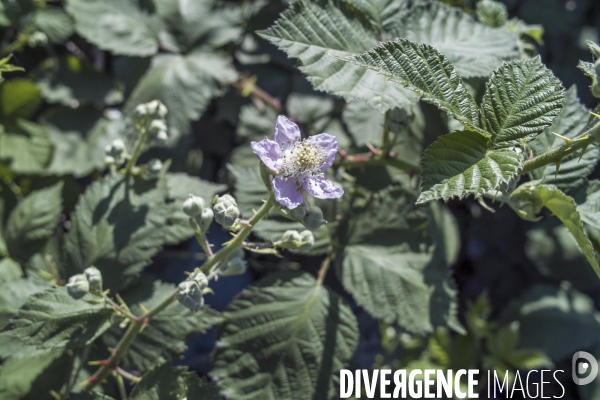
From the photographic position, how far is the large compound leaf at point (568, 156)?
167cm

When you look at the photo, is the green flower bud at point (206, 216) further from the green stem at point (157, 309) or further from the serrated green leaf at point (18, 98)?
the serrated green leaf at point (18, 98)

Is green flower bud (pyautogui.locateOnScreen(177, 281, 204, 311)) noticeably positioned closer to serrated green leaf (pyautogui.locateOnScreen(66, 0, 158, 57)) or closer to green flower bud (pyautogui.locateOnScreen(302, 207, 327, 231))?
green flower bud (pyautogui.locateOnScreen(302, 207, 327, 231))

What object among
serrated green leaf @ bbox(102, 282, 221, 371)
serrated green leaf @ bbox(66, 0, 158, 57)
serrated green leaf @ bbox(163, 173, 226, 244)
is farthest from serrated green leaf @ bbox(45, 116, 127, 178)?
serrated green leaf @ bbox(102, 282, 221, 371)

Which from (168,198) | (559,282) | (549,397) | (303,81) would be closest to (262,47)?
(303,81)

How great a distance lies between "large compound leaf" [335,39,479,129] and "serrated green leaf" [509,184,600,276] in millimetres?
258

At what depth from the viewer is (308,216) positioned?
1369 mm

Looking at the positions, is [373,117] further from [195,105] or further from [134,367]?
[134,367]

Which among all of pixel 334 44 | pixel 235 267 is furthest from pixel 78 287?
pixel 334 44

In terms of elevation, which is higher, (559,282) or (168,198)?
(168,198)

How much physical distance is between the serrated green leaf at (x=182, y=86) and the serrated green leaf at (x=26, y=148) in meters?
0.47

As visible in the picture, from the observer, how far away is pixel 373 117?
7.75ft

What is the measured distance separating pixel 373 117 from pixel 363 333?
1299 mm

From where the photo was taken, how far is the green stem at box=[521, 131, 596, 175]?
132 cm

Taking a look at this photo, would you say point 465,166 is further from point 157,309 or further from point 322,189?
point 157,309
